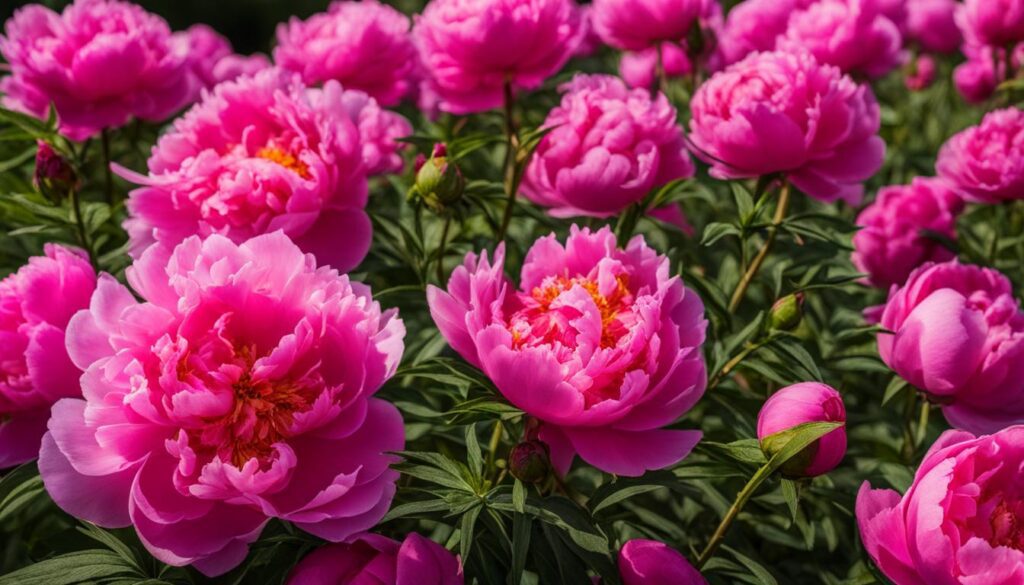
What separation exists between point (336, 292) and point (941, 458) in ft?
1.64

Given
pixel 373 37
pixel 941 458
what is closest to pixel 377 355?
pixel 941 458

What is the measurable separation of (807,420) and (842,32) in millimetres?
880

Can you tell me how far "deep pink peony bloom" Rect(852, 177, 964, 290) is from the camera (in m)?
1.25

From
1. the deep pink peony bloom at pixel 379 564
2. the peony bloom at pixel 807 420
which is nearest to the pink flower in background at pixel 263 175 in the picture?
the deep pink peony bloom at pixel 379 564

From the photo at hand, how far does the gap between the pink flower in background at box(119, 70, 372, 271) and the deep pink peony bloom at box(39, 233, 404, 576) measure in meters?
0.17

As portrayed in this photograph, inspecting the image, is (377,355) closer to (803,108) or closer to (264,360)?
(264,360)

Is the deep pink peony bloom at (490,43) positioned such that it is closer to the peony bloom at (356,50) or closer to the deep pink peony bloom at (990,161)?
the peony bloom at (356,50)

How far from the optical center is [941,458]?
0.73 m

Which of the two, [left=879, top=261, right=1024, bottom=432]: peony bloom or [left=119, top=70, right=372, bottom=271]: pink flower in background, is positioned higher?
[left=119, top=70, right=372, bottom=271]: pink flower in background

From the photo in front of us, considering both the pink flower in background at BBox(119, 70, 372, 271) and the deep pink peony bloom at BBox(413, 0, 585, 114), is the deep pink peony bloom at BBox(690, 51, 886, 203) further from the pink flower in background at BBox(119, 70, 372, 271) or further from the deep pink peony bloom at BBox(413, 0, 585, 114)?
the pink flower in background at BBox(119, 70, 372, 271)

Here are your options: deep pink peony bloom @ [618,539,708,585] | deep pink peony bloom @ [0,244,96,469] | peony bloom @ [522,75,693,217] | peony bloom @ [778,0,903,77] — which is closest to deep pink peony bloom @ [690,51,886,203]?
peony bloom @ [522,75,693,217]

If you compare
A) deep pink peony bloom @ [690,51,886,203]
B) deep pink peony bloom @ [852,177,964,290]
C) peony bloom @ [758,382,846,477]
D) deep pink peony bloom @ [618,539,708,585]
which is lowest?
deep pink peony bloom @ [852,177,964,290]

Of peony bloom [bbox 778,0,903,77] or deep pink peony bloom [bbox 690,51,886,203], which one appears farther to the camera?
peony bloom [bbox 778,0,903,77]

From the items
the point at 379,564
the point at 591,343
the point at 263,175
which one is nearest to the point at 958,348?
the point at 591,343
